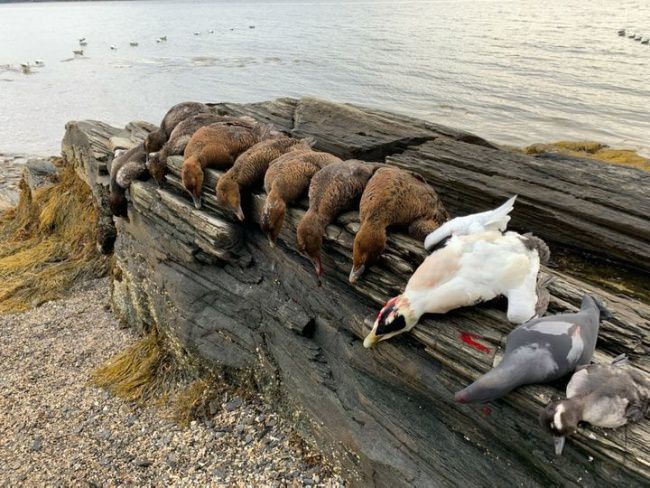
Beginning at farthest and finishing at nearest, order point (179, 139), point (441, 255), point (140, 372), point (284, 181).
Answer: point (179, 139) → point (140, 372) → point (284, 181) → point (441, 255)

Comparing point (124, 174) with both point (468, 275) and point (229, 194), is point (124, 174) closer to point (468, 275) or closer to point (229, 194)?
point (229, 194)

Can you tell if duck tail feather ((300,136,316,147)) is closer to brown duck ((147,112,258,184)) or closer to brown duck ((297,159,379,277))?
brown duck ((147,112,258,184))

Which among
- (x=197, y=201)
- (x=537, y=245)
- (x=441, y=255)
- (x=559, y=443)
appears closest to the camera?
(x=559, y=443)

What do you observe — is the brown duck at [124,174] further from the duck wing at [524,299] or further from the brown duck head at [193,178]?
the duck wing at [524,299]

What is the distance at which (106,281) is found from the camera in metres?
11.0

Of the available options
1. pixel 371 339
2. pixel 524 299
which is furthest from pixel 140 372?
pixel 524 299

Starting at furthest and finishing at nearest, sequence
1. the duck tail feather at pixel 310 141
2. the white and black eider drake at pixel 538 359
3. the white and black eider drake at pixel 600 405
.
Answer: the duck tail feather at pixel 310 141 → the white and black eider drake at pixel 538 359 → the white and black eider drake at pixel 600 405

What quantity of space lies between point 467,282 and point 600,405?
1349 millimetres

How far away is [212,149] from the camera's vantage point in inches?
277

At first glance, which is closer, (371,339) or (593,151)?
(371,339)

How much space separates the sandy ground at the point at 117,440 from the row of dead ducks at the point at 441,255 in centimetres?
242

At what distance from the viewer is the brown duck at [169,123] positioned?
28.2ft

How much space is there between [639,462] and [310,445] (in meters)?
3.70

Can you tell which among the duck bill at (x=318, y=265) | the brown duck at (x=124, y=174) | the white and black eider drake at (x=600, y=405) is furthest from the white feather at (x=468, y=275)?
the brown duck at (x=124, y=174)
